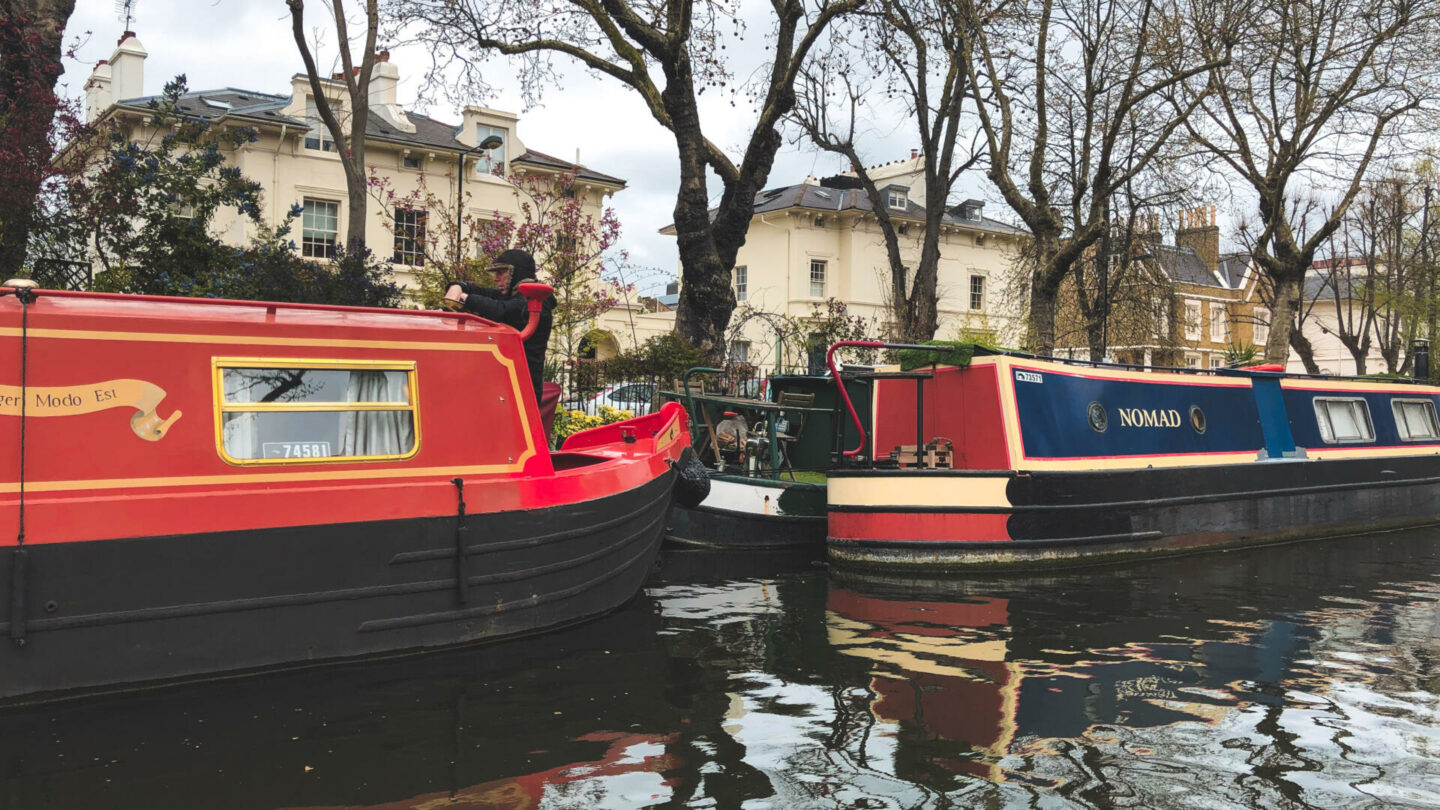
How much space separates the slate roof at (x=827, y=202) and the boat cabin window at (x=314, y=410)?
31.7 metres

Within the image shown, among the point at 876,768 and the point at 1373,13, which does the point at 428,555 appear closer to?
the point at 876,768

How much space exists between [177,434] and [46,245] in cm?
751

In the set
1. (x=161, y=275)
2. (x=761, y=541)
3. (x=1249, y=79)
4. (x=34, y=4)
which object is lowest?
(x=761, y=541)

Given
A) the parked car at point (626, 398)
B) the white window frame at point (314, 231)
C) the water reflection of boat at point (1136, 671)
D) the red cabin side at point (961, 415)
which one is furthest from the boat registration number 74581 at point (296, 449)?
the white window frame at point (314, 231)

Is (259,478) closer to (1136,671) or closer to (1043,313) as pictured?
(1136,671)

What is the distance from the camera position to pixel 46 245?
11.6 metres

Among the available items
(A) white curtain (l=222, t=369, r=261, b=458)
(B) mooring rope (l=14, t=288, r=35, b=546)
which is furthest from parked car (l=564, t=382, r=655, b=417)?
(B) mooring rope (l=14, t=288, r=35, b=546)

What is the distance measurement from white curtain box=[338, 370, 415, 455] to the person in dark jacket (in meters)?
0.88

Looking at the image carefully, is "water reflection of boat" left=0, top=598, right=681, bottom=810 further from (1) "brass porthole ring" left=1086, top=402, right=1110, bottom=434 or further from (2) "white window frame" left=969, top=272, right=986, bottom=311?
(2) "white window frame" left=969, top=272, right=986, bottom=311

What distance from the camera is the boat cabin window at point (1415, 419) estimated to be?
16.1 meters

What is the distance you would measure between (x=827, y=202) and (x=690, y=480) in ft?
104

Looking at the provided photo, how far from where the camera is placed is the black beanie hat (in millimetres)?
7844

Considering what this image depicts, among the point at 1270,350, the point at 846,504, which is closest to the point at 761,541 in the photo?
the point at 846,504

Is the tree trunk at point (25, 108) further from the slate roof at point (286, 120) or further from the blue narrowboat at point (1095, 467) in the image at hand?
the slate roof at point (286, 120)
